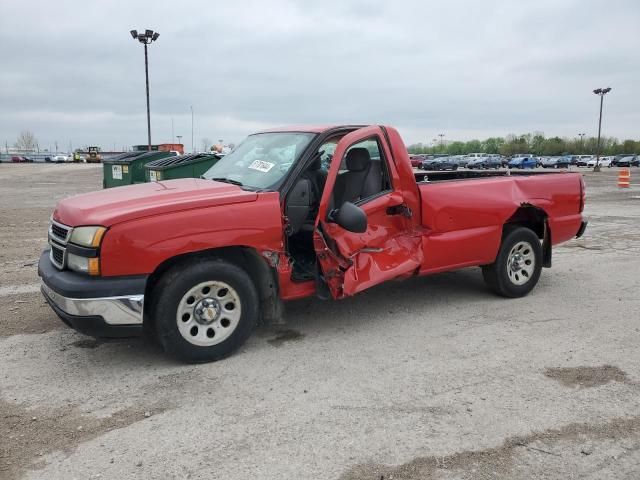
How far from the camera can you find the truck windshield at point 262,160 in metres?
4.88

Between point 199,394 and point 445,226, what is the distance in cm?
298

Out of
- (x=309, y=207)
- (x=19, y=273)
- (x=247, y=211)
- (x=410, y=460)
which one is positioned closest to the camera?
(x=410, y=460)

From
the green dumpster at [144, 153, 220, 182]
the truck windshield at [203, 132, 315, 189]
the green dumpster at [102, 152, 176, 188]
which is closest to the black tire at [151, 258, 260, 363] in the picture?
the truck windshield at [203, 132, 315, 189]

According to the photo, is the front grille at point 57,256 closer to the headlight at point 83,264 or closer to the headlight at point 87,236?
the headlight at point 83,264

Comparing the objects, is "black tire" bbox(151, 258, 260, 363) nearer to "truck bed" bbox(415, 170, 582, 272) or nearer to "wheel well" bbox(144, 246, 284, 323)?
"wheel well" bbox(144, 246, 284, 323)

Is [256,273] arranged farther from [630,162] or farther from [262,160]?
[630,162]

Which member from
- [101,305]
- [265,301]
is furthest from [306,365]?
[101,305]

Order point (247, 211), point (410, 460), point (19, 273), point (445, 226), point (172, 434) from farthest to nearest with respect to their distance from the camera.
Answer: point (19, 273) → point (445, 226) → point (247, 211) → point (172, 434) → point (410, 460)

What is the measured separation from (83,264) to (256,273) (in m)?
1.35

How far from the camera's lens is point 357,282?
491 cm

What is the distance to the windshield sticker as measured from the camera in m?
4.99

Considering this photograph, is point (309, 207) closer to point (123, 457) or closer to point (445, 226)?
point (445, 226)

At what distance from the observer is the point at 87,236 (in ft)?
12.9

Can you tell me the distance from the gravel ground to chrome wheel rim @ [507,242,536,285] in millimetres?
294
